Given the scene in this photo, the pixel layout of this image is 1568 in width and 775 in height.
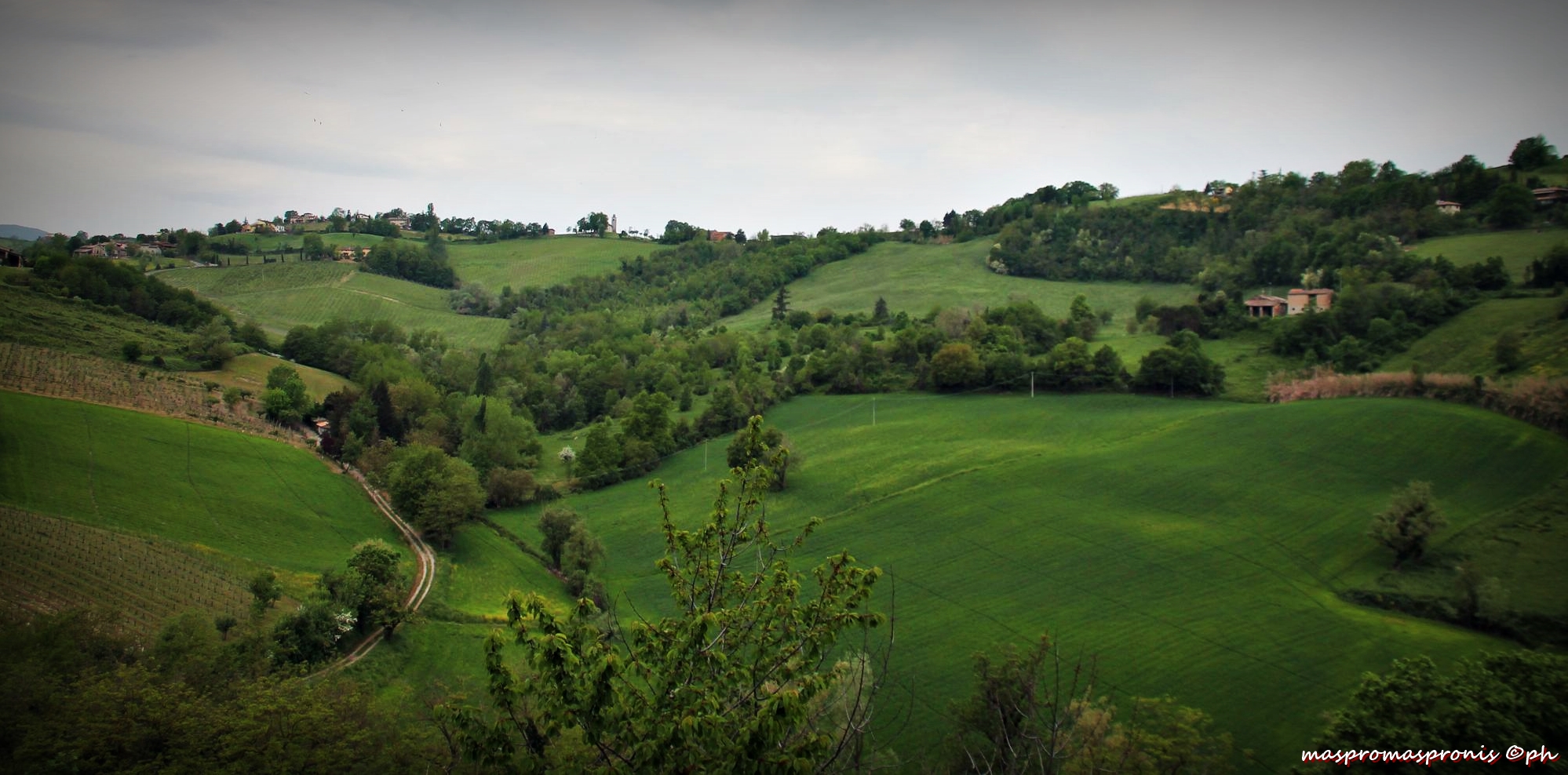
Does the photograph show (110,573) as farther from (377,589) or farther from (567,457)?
(567,457)

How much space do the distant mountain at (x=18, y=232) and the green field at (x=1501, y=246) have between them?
8843 centimetres

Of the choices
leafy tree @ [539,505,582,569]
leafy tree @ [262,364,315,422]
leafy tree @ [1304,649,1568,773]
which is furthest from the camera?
leafy tree @ [262,364,315,422]

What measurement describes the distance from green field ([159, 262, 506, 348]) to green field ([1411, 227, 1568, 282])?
9863 cm

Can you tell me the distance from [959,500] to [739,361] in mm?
41792

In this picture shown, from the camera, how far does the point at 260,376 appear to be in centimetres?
7106

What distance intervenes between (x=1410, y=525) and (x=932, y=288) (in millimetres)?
84850

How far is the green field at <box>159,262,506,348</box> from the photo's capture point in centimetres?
11038

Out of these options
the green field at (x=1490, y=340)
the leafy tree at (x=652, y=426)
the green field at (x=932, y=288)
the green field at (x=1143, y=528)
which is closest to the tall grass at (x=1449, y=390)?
the green field at (x=1143, y=528)

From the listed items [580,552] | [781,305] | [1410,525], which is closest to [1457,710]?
[1410,525]

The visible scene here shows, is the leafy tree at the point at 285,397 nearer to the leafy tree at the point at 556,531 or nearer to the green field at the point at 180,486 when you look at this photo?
the green field at the point at 180,486

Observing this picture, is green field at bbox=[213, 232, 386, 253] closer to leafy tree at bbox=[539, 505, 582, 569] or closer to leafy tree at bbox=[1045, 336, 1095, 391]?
leafy tree at bbox=[539, 505, 582, 569]

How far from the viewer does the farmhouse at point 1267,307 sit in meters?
78.6

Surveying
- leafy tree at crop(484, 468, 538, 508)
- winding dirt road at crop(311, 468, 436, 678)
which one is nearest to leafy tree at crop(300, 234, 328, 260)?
winding dirt road at crop(311, 468, 436, 678)

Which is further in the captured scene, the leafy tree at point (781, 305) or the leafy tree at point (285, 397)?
the leafy tree at point (781, 305)
